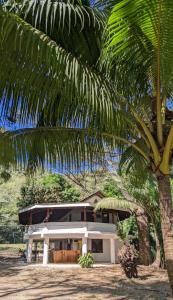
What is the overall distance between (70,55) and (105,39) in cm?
57

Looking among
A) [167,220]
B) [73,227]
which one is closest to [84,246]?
[73,227]

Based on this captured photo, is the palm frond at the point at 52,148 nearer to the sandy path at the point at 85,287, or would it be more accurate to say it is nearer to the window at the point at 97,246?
the sandy path at the point at 85,287

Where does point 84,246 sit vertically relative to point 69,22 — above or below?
below

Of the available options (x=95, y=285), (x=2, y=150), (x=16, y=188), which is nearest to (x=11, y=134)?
(x=2, y=150)

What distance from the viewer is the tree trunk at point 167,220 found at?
4969 millimetres

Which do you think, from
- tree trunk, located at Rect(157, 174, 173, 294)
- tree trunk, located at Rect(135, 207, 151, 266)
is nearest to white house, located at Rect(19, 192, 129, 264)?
tree trunk, located at Rect(135, 207, 151, 266)

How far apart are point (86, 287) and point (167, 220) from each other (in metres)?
11.2

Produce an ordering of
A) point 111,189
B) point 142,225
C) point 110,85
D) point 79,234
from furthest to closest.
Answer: point 111,189 < point 79,234 < point 142,225 < point 110,85

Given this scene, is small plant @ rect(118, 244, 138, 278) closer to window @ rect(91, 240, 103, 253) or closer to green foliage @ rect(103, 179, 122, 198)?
window @ rect(91, 240, 103, 253)

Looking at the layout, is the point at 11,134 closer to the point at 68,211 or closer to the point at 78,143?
the point at 78,143

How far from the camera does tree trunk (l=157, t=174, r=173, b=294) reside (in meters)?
4.97

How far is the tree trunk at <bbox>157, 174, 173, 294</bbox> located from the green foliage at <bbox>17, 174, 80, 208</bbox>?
3306 centimetres

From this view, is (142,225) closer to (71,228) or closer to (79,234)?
(79,234)

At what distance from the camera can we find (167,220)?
508 cm
